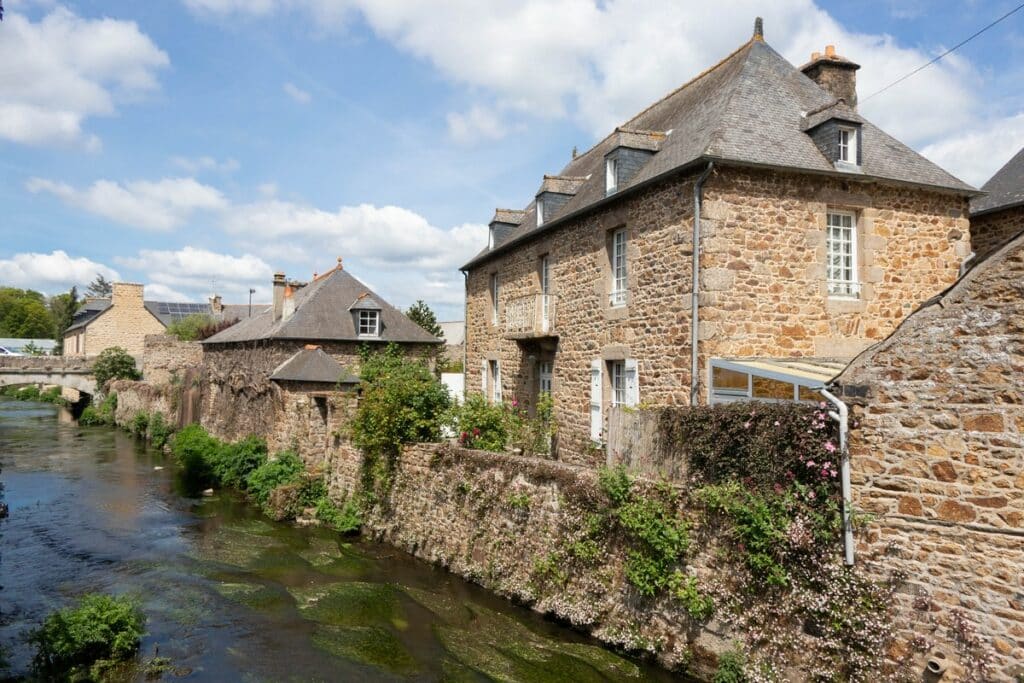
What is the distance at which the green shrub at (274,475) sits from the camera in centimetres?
1648

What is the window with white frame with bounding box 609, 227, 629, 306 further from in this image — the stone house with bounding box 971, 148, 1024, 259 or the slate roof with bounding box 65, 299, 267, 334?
the slate roof with bounding box 65, 299, 267, 334

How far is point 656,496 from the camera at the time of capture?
788 cm

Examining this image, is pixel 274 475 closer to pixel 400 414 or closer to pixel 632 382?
pixel 400 414

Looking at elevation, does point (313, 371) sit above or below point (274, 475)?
above

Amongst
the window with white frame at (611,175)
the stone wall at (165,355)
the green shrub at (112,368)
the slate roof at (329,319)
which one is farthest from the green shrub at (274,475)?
the green shrub at (112,368)

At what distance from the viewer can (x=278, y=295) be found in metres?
22.8

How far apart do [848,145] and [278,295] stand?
58.5 feet

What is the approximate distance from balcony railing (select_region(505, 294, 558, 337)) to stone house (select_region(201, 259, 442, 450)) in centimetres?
415

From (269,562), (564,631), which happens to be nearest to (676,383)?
(564,631)

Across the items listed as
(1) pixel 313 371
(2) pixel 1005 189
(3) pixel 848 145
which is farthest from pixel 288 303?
(2) pixel 1005 189

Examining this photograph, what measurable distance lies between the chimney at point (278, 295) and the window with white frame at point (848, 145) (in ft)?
56.0

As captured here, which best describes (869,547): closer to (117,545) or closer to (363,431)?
(363,431)

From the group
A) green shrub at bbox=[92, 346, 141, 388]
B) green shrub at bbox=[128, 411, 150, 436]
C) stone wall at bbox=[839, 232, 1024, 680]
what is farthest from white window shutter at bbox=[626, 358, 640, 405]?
green shrub at bbox=[92, 346, 141, 388]

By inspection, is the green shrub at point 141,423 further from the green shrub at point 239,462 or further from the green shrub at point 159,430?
the green shrub at point 239,462
